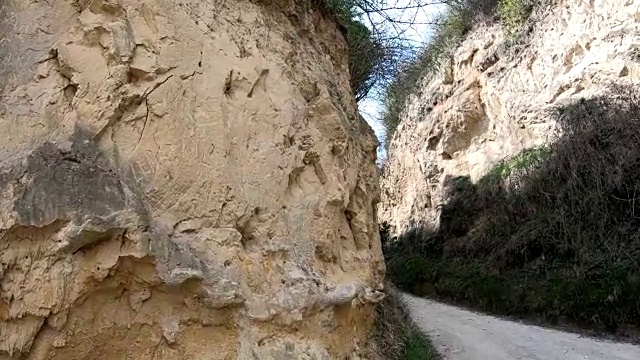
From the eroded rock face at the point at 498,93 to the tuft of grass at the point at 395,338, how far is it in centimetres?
667

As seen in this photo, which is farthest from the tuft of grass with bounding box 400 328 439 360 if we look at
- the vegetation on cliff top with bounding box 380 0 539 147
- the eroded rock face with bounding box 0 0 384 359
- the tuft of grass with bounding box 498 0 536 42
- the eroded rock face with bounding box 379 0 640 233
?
the tuft of grass with bounding box 498 0 536 42

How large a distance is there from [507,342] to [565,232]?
146 inches

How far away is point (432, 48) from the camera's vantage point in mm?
19281

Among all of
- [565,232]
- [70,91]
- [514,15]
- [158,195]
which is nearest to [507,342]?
[565,232]

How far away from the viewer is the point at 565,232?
1148 centimetres

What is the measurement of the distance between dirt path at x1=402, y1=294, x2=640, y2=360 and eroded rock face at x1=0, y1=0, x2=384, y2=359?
3245mm

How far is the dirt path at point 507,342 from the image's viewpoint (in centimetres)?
795

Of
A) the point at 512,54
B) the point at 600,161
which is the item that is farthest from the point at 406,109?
the point at 600,161

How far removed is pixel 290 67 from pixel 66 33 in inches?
88.5

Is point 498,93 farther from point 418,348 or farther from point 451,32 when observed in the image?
point 418,348

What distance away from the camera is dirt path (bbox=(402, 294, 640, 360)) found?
26.1ft

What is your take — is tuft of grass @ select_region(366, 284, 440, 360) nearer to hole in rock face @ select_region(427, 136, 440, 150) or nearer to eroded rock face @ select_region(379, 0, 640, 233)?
eroded rock face @ select_region(379, 0, 640, 233)

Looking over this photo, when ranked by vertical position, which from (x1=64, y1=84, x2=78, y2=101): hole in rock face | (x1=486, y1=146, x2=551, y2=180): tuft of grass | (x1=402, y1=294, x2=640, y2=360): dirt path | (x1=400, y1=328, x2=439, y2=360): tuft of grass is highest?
(x1=486, y1=146, x2=551, y2=180): tuft of grass

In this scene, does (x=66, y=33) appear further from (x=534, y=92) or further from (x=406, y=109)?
(x=406, y=109)
